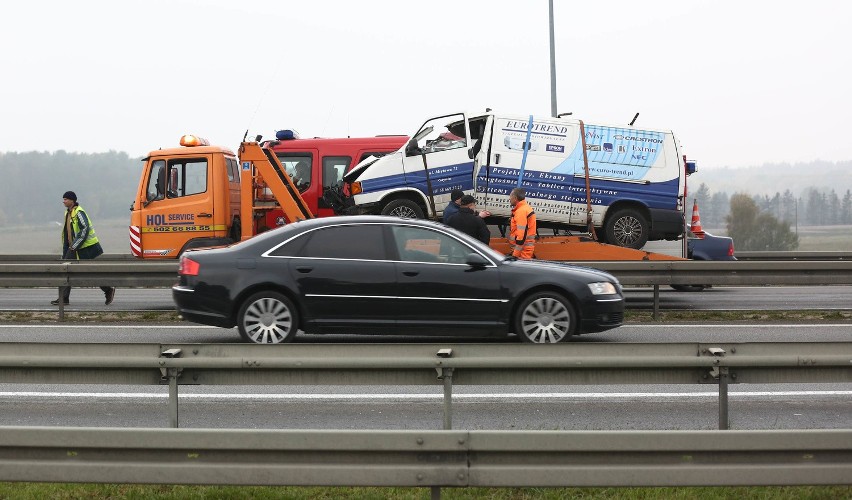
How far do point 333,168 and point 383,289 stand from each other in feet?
25.4

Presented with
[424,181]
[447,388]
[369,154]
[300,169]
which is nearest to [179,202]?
[300,169]

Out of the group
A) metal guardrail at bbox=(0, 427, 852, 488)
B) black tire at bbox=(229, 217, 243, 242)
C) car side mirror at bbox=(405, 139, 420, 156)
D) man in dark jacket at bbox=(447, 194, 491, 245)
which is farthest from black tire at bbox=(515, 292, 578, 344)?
black tire at bbox=(229, 217, 243, 242)

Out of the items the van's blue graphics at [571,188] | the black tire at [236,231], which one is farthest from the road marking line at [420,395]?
the black tire at [236,231]

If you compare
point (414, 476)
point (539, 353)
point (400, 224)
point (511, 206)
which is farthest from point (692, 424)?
point (511, 206)

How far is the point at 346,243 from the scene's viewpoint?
438 inches

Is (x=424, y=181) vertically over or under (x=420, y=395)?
over

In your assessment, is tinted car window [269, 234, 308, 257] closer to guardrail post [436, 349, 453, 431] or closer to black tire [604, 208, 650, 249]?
guardrail post [436, 349, 453, 431]

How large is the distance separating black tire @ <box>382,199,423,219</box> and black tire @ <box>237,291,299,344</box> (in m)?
5.70

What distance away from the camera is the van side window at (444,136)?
53.8 feet

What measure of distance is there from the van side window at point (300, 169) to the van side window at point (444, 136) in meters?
2.63

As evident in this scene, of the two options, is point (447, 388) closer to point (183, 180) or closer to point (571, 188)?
point (571, 188)

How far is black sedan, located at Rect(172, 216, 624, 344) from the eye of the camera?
35.8 feet

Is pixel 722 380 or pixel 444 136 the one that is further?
pixel 444 136

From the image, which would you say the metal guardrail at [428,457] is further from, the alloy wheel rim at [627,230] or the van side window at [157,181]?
the van side window at [157,181]
